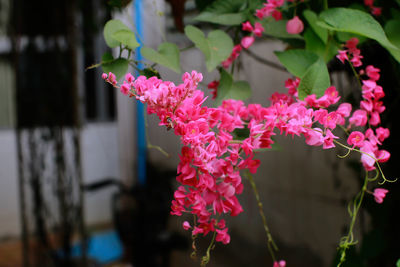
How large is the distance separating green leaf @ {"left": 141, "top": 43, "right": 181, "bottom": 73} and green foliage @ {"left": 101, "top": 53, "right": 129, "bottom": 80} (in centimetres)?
3

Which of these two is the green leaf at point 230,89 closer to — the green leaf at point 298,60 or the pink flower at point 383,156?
the green leaf at point 298,60

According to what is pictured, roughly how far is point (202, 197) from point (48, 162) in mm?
1338

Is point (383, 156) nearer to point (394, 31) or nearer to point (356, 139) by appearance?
point (356, 139)

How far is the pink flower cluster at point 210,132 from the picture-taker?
0.30 meters

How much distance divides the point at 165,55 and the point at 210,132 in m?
0.18

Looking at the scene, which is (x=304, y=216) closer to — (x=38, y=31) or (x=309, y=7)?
(x=309, y=7)

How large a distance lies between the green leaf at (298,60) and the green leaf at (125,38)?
18cm

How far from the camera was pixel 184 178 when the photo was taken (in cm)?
32

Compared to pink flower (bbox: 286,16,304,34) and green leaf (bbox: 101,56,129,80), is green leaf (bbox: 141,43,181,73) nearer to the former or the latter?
green leaf (bbox: 101,56,129,80)

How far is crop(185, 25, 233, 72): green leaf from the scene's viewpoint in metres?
0.43

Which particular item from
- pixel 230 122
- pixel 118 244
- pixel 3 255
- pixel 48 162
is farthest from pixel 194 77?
pixel 3 255

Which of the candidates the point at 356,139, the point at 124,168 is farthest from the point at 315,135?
the point at 124,168

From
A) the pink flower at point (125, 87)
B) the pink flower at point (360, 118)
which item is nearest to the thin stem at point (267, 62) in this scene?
the pink flower at point (360, 118)

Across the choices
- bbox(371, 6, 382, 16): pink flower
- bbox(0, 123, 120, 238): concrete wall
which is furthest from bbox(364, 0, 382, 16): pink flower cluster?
bbox(0, 123, 120, 238): concrete wall
